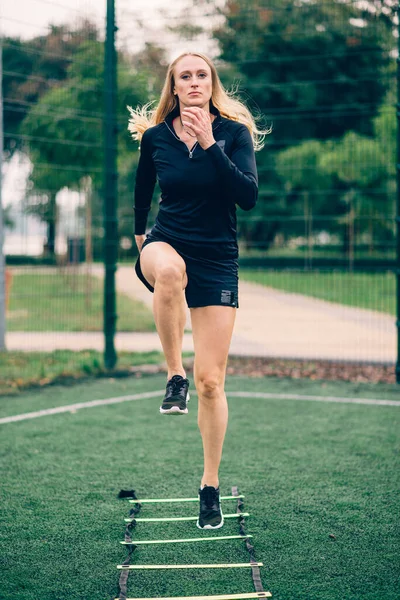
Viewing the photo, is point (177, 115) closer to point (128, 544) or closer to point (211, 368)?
point (211, 368)

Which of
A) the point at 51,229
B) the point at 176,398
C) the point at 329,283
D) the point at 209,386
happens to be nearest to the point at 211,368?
the point at 209,386

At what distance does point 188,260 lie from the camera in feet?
11.7

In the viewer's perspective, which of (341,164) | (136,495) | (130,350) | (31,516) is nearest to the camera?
(31,516)

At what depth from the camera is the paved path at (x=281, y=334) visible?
9562 millimetres

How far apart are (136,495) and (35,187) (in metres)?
5.18

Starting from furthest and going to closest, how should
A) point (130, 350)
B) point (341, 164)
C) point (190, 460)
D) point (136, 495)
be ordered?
point (341, 164)
point (130, 350)
point (190, 460)
point (136, 495)

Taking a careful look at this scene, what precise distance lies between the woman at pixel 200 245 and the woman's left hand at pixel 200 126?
4.5 inches

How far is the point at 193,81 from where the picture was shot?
3.55 m

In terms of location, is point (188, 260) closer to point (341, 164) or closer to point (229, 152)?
point (229, 152)

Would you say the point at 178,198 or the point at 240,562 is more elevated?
the point at 178,198

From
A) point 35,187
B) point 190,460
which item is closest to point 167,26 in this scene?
point 35,187

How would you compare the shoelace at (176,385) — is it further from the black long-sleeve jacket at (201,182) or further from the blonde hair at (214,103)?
the blonde hair at (214,103)

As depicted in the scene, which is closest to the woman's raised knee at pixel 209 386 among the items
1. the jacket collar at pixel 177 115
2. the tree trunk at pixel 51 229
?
the jacket collar at pixel 177 115

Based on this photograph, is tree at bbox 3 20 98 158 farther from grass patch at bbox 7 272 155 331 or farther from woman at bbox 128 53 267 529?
woman at bbox 128 53 267 529
